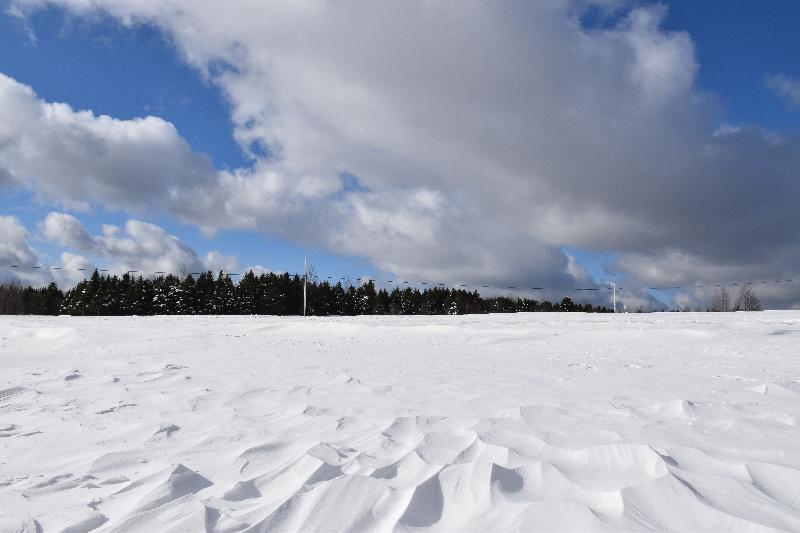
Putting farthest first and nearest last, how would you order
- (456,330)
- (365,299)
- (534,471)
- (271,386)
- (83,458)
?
(365,299) < (456,330) < (271,386) < (83,458) < (534,471)

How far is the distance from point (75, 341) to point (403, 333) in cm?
834

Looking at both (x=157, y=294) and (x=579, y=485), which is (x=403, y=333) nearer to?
(x=579, y=485)

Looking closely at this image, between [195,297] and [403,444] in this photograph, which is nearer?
[403,444]

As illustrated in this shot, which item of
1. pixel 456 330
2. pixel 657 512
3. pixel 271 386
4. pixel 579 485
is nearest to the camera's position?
pixel 657 512

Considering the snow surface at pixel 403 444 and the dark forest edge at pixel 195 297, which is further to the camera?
the dark forest edge at pixel 195 297

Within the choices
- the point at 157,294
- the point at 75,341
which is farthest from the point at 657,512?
the point at 157,294

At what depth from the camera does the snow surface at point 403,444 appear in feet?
7.60

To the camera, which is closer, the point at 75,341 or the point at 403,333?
the point at 75,341

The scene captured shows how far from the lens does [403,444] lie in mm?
3422

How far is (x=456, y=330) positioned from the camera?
12570mm

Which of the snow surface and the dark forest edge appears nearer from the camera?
the snow surface

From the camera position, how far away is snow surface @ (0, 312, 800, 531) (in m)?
2.32

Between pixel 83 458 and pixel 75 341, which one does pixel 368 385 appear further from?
pixel 75 341

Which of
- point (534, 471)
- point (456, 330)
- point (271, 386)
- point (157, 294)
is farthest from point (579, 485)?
point (157, 294)
